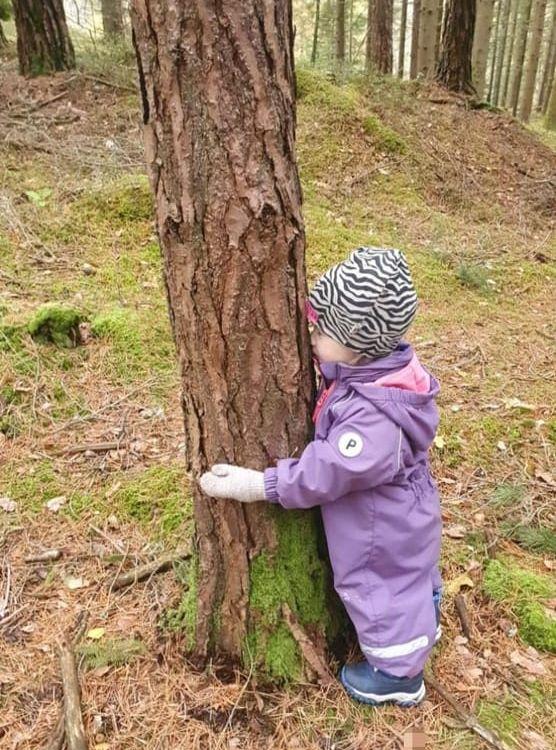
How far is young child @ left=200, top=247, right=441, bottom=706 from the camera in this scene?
74.0 inches

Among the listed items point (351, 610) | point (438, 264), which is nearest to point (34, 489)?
point (351, 610)

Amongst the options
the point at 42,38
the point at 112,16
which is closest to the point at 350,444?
the point at 42,38

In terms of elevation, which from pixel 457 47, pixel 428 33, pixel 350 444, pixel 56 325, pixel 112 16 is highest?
pixel 112 16

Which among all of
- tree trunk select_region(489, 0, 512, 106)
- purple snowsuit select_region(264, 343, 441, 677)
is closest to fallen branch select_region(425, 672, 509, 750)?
purple snowsuit select_region(264, 343, 441, 677)

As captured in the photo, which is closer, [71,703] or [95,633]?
[71,703]

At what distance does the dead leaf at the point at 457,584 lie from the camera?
2772 millimetres

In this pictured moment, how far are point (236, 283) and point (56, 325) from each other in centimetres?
269

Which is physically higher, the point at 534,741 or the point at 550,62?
the point at 550,62

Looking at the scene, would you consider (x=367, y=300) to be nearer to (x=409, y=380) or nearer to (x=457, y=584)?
(x=409, y=380)

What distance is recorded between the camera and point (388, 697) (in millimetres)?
2256

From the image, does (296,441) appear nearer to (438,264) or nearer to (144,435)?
(144,435)

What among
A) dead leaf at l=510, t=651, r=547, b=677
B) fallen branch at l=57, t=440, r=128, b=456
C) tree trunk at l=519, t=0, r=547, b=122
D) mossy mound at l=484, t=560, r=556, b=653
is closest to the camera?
dead leaf at l=510, t=651, r=547, b=677

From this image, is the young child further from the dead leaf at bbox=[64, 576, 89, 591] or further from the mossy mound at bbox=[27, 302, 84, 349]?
the mossy mound at bbox=[27, 302, 84, 349]

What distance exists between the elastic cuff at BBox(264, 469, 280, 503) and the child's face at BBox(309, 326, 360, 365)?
1.33 feet
